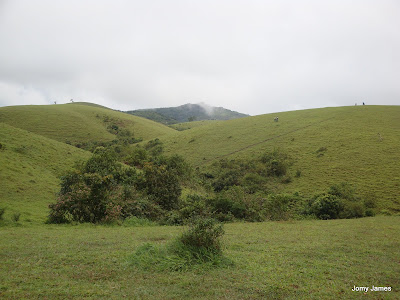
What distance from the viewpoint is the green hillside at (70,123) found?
7489 cm

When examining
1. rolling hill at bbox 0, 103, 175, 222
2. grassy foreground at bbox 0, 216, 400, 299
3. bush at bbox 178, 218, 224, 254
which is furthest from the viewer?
rolling hill at bbox 0, 103, 175, 222

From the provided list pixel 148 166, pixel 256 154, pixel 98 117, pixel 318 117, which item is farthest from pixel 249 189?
pixel 98 117

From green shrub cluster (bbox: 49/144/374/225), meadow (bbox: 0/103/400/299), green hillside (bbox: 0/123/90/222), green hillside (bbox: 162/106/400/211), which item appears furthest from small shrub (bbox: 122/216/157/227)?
green hillside (bbox: 162/106/400/211)

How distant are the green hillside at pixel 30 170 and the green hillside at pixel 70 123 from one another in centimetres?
3297

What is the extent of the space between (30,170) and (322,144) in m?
47.9

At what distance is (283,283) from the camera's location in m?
6.84

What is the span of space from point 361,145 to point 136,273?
2005 inches

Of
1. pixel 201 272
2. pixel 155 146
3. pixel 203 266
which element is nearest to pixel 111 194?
pixel 203 266

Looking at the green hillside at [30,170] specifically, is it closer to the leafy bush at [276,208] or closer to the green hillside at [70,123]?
the leafy bush at [276,208]

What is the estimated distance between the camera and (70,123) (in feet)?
270

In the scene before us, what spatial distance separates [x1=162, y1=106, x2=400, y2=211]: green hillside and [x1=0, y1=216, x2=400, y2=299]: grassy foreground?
25.9 meters

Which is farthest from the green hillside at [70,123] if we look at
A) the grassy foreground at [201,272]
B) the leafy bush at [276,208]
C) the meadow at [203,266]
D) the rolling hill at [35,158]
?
the grassy foreground at [201,272]

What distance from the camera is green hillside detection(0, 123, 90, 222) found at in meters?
20.5

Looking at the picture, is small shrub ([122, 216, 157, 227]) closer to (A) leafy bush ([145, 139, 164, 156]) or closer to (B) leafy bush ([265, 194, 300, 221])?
(B) leafy bush ([265, 194, 300, 221])
